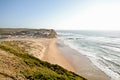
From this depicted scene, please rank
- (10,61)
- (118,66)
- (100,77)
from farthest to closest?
1. (118,66)
2. (100,77)
3. (10,61)

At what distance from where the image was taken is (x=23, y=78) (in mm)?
11297

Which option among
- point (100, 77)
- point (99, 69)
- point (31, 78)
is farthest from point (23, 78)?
point (99, 69)

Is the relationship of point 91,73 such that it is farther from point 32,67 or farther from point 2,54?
point 2,54

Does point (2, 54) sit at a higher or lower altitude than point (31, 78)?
higher

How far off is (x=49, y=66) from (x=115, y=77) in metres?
8.88

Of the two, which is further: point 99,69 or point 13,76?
point 99,69

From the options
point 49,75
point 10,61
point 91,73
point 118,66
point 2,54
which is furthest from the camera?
point 118,66

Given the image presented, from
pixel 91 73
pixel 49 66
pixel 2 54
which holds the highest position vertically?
pixel 2 54

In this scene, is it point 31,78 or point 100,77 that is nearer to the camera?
point 31,78

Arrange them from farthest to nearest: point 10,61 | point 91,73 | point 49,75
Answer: point 91,73
point 10,61
point 49,75

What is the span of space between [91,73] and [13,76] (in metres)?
12.0

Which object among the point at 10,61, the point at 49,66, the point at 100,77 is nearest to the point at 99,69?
the point at 100,77

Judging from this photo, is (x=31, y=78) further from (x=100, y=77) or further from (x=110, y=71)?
(x=110, y=71)

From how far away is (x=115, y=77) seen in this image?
62.7 ft
